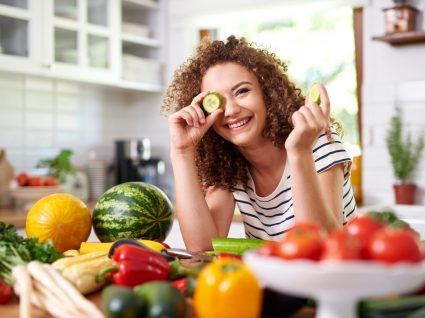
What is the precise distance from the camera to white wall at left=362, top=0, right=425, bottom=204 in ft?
10.6

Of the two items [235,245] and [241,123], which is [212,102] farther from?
[235,245]

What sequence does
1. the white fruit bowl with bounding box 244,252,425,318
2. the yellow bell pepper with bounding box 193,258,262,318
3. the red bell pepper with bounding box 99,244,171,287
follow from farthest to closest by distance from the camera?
the red bell pepper with bounding box 99,244,171,287, the yellow bell pepper with bounding box 193,258,262,318, the white fruit bowl with bounding box 244,252,425,318

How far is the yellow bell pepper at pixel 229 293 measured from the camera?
810 millimetres

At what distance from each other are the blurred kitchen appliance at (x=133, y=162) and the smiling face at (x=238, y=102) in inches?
85.1

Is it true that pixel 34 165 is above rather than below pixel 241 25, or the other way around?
below

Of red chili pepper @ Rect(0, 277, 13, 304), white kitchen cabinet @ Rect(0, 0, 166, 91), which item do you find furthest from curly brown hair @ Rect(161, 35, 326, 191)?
white kitchen cabinet @ Rect(0, 0, 166, 91)

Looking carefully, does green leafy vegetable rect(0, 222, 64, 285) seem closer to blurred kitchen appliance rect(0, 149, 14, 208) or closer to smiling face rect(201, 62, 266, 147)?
smiling face rect(201, 62, 266, 147)

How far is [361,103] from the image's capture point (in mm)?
3588

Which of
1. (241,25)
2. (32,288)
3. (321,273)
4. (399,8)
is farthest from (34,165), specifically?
(321,273)

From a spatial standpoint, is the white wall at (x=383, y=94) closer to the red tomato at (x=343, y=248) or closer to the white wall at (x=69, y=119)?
the white wall at (x=69, y=119)

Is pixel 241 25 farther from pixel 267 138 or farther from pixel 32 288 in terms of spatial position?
pixel 32 288

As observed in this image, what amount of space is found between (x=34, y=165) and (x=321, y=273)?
3298 mm

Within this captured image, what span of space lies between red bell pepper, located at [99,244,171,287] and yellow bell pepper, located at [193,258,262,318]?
0.28m

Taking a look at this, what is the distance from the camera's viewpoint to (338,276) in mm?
673
